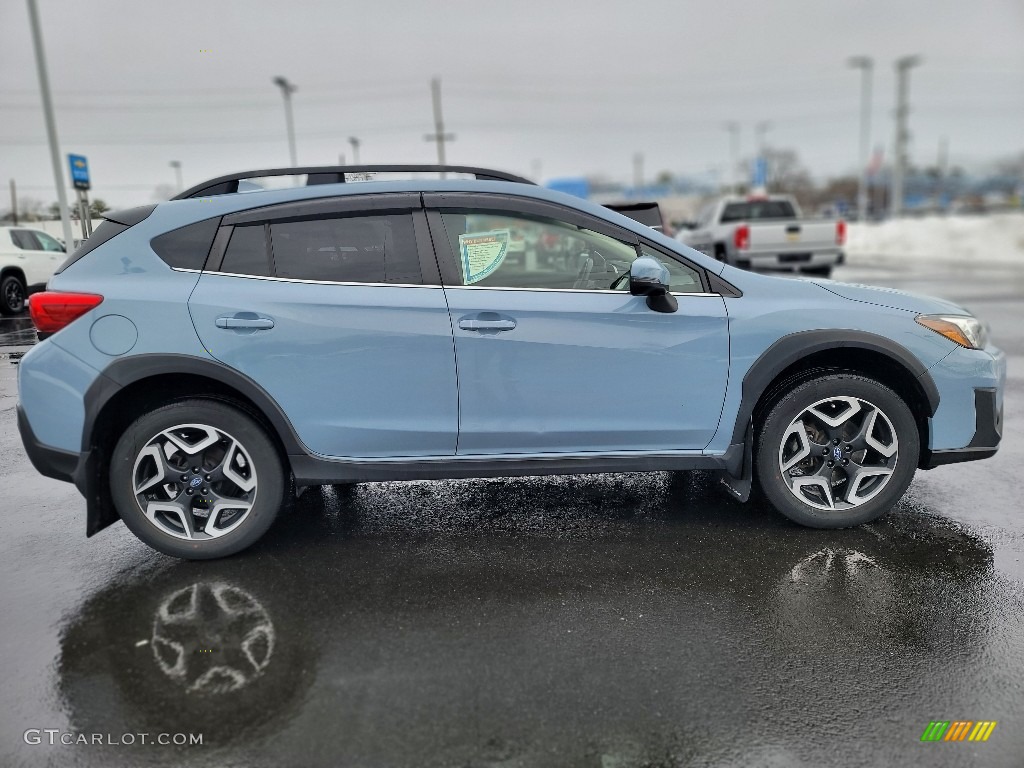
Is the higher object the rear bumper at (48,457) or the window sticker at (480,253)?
the window sticker at (480,253)

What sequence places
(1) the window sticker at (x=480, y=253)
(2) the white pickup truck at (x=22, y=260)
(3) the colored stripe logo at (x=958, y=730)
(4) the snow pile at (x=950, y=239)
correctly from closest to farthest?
(3) the colored stripe logo at (x=958, y=730), (1) the window sticker at (x=480, y=253), (2) the white pickup truck at (x=22, y=260), (4) the snow pile at (x=950, y=239)

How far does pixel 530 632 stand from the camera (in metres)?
2.99

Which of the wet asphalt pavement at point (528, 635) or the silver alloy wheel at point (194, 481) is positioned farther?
the silver alloy wheel at point (194, 481)

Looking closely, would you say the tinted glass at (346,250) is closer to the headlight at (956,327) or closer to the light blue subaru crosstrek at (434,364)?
the light blue subaru crosstrek at (434,364)

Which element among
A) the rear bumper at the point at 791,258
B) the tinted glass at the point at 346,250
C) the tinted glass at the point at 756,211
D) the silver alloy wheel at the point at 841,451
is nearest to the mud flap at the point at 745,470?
the silver alloy wheel at the point at 841,451

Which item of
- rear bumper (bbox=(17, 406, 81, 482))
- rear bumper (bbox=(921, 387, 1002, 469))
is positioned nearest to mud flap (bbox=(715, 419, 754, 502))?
rear bumper (bbox=(921, 387, 1002, 469))

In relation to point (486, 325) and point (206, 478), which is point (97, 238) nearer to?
point (206, 478)

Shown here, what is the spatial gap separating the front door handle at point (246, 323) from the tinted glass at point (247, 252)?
24 centimetres

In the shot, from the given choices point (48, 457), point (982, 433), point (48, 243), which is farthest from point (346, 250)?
point (48, 243)

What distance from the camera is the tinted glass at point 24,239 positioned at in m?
13.1

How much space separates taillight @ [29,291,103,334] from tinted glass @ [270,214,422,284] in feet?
2.74

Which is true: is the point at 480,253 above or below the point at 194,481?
above

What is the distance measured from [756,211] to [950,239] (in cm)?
1843

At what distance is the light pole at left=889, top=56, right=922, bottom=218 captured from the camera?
45781 millimetres
